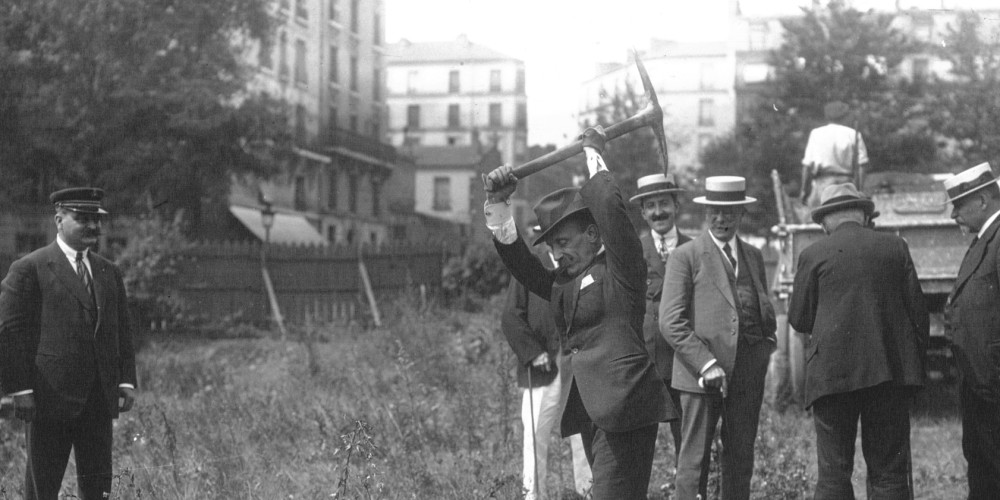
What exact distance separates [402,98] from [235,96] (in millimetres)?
49985

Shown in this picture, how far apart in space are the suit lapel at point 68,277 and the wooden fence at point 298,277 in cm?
1595

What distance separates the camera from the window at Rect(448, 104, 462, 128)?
269 feet

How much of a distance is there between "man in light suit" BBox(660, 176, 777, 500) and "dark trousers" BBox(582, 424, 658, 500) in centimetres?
130

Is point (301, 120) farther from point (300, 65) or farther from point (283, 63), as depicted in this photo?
point (283, 63)

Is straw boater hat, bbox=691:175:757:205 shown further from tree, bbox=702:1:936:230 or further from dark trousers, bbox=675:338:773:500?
tree, bbox=702:1:936:230

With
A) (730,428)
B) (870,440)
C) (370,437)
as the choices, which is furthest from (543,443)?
(870,440)

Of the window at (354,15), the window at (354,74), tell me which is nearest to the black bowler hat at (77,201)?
the window at (354,15)

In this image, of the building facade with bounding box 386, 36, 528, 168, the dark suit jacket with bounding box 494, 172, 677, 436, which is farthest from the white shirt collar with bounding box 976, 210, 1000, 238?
the building facade with bounding box 386, 36, 528, 168

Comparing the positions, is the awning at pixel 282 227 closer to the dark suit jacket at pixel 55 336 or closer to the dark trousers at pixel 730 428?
the dark suit jacket at pixel 55 336

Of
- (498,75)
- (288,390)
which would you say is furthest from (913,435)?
(498,75)

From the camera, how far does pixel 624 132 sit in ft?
18.7

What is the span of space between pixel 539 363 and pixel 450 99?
73.7m

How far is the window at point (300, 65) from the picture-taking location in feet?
142

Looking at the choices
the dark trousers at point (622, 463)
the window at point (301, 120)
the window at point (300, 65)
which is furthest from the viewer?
the window at point (300, 65)
